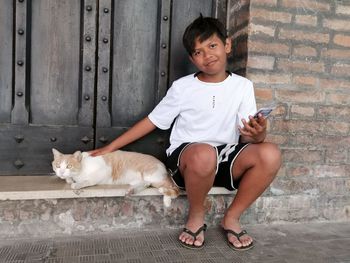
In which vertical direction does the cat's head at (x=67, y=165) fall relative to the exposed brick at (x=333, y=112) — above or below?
below

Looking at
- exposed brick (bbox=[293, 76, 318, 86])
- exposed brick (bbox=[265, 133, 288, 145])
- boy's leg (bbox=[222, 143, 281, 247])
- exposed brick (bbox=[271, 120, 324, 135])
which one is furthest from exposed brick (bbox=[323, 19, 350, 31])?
boy's leg (bbox=[222, 143, 281, 247])

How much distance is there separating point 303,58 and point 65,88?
1.50m

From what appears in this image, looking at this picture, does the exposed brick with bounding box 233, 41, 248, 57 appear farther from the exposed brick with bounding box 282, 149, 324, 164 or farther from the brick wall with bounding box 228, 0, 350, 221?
the exposed brick with bounding box 282, 149, 324, 164

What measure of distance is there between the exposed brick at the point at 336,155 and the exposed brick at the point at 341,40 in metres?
0.67

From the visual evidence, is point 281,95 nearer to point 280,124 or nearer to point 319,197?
point 280,124

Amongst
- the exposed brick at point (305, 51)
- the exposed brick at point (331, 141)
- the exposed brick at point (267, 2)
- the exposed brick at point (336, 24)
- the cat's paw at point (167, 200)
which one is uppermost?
the exposed brick at point (267, 2)

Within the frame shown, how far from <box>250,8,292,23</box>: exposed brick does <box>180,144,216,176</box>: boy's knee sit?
2.94 ft

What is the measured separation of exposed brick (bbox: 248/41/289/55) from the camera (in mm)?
2027

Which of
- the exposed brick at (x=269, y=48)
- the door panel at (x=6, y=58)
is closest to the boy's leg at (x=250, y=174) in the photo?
the exposed brick at (x=269, y=48)

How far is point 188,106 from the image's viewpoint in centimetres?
193

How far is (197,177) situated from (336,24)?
53.6 inches

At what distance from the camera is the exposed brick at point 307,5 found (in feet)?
6.74

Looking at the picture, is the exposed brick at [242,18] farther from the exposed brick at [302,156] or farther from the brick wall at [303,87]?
the exposed brick at [302,156]

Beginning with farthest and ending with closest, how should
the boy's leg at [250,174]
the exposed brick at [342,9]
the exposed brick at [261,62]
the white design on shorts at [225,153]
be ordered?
1. the exposed brick at [342,9]
2. the exposed brick at [261,62]
3. the white design on shorts at [225,153]
4. the boy's leg at [250,174]
